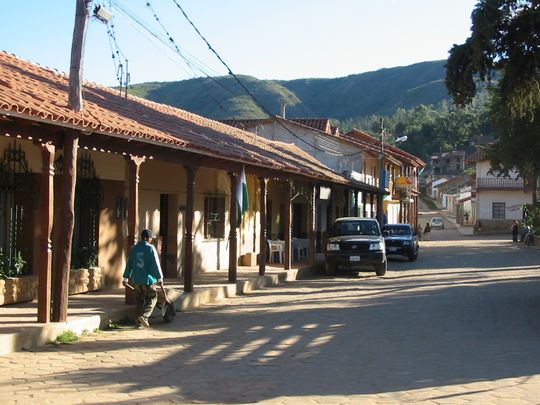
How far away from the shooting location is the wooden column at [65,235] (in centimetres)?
980

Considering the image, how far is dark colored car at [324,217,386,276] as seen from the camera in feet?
71.2

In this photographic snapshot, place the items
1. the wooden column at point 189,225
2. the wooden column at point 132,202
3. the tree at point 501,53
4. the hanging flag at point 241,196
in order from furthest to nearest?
the hanging flag at point 241,196 → the tree at point 501,53 → the wooden column at point 189,225 → the wooden column at point 132,202

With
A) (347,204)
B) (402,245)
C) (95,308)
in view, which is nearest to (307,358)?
(95,308)

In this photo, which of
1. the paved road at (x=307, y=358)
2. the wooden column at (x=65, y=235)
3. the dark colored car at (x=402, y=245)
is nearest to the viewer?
the paved road at (x=307, y=358)

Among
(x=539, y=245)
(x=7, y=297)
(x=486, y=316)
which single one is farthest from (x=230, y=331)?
(x=539, y=245)

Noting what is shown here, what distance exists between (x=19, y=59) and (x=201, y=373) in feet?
30.4

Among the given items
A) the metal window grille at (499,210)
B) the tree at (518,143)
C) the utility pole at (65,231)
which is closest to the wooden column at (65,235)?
the utility pole at (65,231)

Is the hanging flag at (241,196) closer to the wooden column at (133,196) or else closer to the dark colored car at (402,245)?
the wooden column at (133,196)

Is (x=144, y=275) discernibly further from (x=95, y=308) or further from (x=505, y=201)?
(x=505, y=201)

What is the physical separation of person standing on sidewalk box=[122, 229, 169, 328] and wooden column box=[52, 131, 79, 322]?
1.24 metres

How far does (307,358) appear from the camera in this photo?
29.3 feet

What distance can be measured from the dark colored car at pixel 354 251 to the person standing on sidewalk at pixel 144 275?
11418mm

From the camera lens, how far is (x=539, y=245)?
133ft

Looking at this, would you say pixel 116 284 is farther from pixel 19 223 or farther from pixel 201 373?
pixel 201 373
